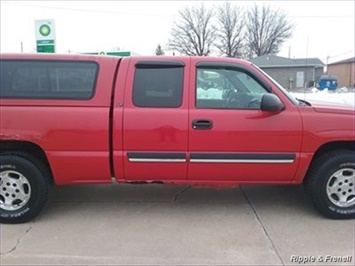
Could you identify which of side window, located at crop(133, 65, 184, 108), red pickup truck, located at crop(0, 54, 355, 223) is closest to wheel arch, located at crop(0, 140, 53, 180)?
red pickup truck, located at crop(0, 54, 355, 223)

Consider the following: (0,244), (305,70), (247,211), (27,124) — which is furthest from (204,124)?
(305,70)

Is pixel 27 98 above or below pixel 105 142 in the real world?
above

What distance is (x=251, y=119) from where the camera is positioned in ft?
14.6

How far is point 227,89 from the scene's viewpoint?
4586 mm

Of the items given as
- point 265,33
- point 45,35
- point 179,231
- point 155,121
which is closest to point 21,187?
point 155,121

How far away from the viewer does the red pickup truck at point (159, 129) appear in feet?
14.6

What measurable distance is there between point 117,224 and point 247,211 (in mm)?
1537

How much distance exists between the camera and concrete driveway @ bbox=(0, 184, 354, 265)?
378 centimetres

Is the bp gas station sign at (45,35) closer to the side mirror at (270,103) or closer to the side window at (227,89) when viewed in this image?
the side window at (227,89)

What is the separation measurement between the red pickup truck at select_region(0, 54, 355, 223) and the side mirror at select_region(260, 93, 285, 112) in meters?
0.01

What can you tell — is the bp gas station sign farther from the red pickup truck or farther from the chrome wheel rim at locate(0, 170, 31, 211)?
the chrome wheel rim at locate(0, 170, 31, 211)

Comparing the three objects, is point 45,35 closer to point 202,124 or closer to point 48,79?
point 48,79

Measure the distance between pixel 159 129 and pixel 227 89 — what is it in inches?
34.5

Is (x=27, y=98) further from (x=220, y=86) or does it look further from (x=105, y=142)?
(x=220, y=86)
